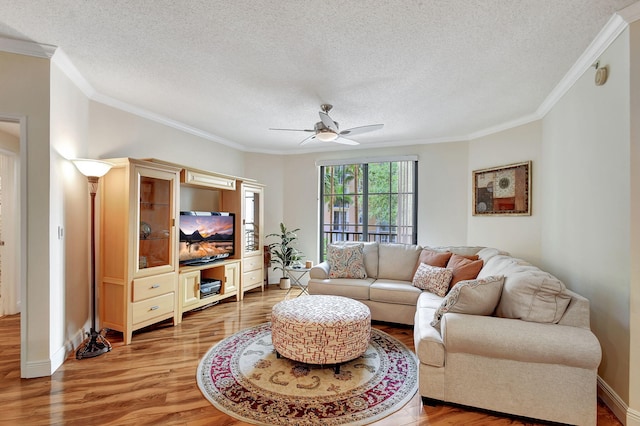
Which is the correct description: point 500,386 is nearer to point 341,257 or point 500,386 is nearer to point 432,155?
point 341,257

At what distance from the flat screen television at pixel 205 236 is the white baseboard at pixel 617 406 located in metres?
4.11

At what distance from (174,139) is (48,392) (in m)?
3.06

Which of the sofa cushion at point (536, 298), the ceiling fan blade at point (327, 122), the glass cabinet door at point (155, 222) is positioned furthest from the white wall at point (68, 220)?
the sofa cushion at point (536, 298)

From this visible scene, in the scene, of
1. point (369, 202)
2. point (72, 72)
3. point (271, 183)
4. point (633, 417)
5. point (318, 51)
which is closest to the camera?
point (633, 417)

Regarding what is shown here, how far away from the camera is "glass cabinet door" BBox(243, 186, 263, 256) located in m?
4.73

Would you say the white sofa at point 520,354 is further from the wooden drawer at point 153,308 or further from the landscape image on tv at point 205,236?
the landscape image on tv at point 205,236

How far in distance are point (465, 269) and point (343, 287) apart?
4.66ft

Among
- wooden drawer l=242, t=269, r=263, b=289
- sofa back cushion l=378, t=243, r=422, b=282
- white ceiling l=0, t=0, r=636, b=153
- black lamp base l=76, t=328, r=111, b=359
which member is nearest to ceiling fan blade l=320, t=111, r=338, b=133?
white ceiling l=0, t=0, r=636, b=153

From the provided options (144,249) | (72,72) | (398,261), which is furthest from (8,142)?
(398,261)

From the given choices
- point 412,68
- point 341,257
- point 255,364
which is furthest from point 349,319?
point 412,68

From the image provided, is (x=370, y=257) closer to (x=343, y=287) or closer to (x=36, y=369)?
(x=343, y=287)

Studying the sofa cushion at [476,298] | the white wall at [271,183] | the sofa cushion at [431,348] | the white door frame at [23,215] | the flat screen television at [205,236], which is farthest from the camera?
the white wall at [271,183]

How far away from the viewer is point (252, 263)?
4840mm

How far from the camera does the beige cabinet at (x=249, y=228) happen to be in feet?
15.1
